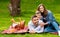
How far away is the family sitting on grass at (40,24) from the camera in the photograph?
9852 mm

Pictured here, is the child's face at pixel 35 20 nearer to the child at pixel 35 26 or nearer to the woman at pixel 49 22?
the child at pixel 35 26

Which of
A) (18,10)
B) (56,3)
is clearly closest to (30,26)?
(18,10)

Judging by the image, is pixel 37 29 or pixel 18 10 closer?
pixel 37 29

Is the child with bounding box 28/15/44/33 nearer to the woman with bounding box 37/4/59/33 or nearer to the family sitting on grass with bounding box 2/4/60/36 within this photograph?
the family sitting on grass with bounding box 2/4/60/36

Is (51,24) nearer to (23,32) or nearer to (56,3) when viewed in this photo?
(23,32)

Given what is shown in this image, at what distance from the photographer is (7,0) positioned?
30.4 m

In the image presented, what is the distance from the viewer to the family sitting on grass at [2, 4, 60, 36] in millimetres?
9852

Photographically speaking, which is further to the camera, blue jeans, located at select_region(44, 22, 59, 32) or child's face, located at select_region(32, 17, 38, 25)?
blue jeans, located at select_region(44, 22, 59, 32)

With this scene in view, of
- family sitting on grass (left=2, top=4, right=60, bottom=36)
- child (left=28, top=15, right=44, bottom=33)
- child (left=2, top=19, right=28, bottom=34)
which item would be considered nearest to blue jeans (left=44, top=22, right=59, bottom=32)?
family sitting on grass (left=2, top=4, right=60, bottom=36)

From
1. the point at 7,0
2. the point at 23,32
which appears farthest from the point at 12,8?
the point at 7,0

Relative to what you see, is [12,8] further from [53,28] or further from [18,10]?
[53,28]

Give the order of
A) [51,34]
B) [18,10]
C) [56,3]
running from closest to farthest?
[51,34] < [18,10] < [56,3]

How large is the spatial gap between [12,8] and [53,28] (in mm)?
8914

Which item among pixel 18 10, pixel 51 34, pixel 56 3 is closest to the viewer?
pixel 51 34
